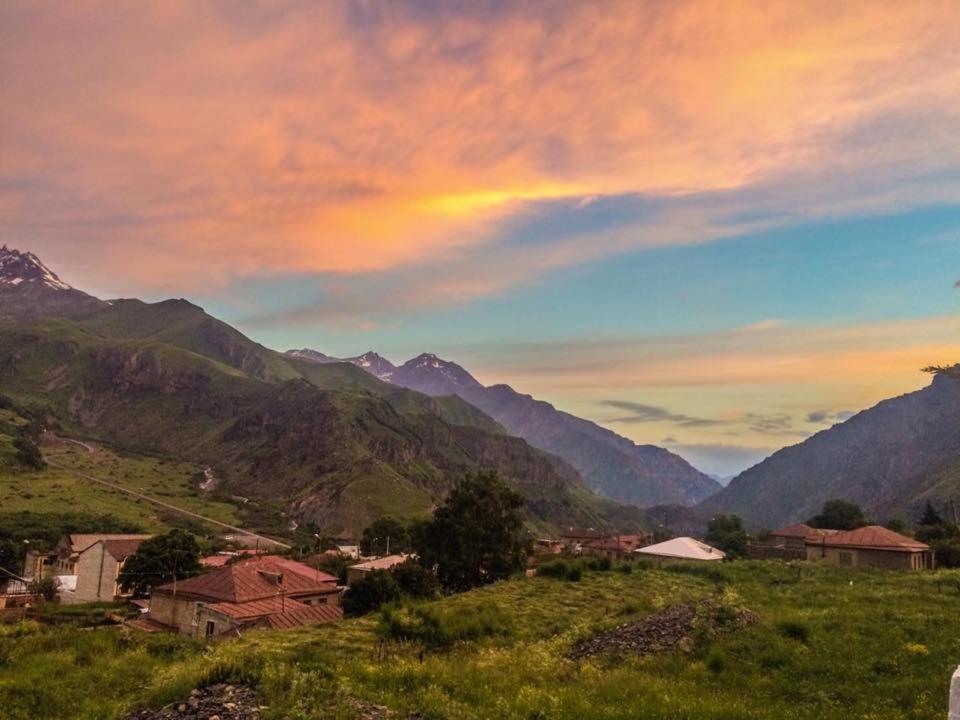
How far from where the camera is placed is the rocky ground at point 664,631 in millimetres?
24141

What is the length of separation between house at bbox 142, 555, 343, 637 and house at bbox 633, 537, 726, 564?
36046 mm

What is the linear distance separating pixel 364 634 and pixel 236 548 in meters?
108

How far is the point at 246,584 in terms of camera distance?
167ft

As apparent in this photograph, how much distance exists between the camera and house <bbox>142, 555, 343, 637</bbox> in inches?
1751

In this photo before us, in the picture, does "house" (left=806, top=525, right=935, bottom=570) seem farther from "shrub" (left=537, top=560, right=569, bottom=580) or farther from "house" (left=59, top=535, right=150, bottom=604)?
"house" (left=59, top=535, right=150, bottom=604)

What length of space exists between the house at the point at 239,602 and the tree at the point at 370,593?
116 cm

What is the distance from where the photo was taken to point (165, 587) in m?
53.4

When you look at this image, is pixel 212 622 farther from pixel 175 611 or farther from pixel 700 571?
pixel 700 571

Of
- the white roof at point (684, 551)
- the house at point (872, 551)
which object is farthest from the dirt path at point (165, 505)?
the house at point (872, 551)

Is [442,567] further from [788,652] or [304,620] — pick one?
[788,652]

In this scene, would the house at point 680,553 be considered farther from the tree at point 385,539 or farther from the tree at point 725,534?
the tree at point 385,539

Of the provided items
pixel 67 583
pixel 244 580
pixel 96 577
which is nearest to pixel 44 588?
pixel 96 577

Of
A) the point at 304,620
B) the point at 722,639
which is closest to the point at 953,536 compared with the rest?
the point at 722,639

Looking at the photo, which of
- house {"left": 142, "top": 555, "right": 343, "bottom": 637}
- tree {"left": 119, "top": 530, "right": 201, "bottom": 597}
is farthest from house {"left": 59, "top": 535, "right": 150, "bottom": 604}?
house {"left": 142, "top": 555, "right": 343, "bottom": 637}
